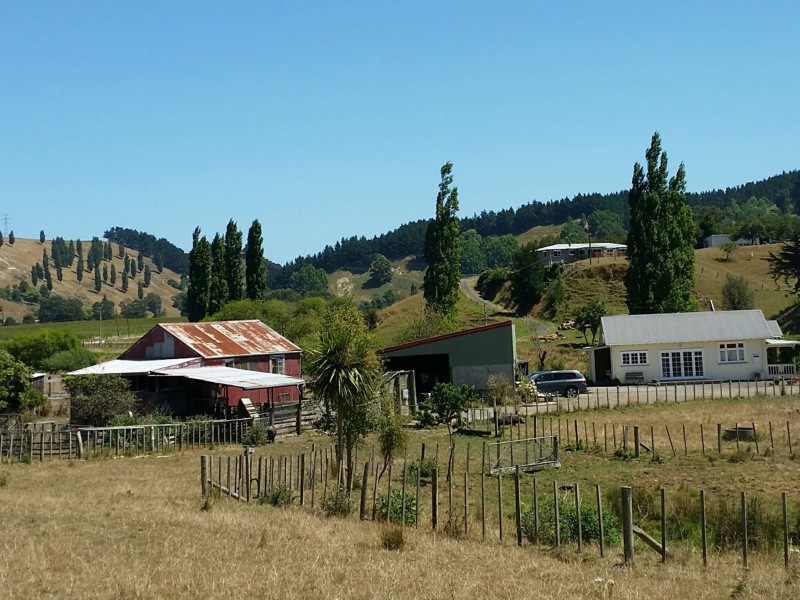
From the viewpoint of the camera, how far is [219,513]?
19.0 meters

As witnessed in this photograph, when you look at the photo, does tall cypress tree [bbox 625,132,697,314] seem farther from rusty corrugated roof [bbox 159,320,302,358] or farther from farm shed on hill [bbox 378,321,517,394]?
rusty corrugated roof [bbox 159,320,302,358]

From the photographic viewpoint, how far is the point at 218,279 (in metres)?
84.2

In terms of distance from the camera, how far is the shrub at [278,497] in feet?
68.5

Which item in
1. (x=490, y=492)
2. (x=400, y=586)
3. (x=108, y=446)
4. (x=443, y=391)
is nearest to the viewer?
(x=400, y=586)

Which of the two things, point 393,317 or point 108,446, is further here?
point 393,317

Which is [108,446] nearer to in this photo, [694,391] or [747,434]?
[747,434]

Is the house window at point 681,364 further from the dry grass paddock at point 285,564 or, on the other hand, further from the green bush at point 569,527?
the dry grass paddock at point 285,564

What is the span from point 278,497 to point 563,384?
32.8 metres

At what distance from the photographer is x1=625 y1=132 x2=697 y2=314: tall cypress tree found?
68438 mm

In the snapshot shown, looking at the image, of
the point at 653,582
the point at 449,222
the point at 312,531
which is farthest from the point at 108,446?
the point at 449,222

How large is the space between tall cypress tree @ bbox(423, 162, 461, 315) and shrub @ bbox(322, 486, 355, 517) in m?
54.7

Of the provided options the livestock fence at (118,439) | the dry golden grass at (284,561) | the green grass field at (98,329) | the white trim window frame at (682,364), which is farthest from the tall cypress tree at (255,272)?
the dry golden grass at (284,561)

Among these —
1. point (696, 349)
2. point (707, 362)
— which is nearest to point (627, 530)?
point (696, 349)

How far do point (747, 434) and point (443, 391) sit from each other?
12.8 meters
